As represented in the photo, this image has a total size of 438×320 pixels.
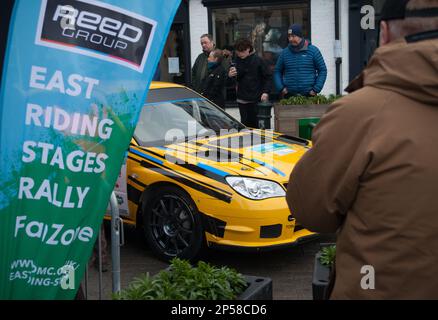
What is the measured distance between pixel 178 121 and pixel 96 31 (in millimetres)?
4139

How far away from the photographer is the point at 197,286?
301 cm

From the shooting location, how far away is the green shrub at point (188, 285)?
116 inches

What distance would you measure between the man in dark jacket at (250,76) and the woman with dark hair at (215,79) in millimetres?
162

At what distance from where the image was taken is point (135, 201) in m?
6.27

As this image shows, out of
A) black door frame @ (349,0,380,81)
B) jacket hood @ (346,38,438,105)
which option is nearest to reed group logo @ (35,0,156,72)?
jacket hood @ (346,38,438,105)

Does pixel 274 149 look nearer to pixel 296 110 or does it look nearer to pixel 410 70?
pixel 296 110

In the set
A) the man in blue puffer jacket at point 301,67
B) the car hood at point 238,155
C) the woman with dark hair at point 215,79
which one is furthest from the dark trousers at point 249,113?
the car hood at point 238,155

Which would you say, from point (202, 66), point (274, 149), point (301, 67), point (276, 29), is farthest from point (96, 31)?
point (276, 29)

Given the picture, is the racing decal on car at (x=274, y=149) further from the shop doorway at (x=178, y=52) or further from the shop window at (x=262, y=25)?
the shop doorway at (x=178, y=52)

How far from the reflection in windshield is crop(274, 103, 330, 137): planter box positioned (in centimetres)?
235

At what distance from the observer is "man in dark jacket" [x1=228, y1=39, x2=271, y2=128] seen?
10.4m

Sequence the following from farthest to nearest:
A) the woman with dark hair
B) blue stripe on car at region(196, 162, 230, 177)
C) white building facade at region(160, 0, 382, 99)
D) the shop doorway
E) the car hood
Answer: the shop doorway < white building facade at region(160, 0, 382, 99) < the woman with dark hair < the car hood < blue stripe on car at region(196, 162, 230, 177)

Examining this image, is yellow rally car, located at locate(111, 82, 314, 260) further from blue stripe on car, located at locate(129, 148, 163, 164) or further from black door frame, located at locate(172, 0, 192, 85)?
black door frame, located at locate(172, 0, 192, 85)
